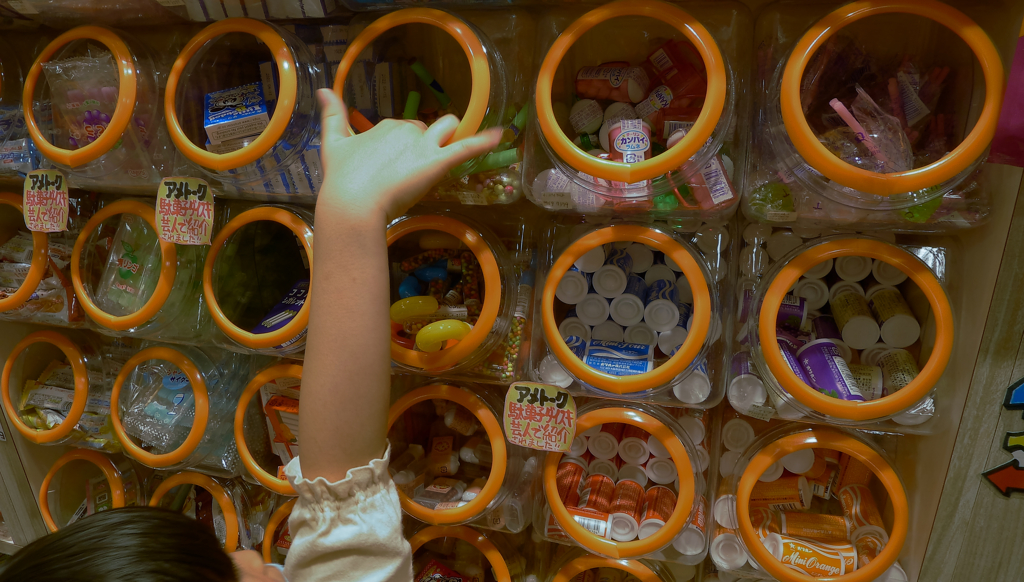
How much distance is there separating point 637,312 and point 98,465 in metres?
1.55

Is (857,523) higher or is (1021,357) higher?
(1021,357)

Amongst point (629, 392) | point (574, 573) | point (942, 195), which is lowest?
point (574, 573)

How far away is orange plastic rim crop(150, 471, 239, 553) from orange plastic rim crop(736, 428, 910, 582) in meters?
1.20

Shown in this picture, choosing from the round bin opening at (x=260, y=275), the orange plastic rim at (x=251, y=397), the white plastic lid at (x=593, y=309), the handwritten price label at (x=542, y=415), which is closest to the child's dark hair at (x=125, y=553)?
the orange plastic rim at (x=251, y=397)

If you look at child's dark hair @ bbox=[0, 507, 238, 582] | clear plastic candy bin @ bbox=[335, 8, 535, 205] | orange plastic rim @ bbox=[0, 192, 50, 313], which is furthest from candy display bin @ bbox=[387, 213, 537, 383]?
orange plastic rim @ bbox=[0, 192, 50, 313]

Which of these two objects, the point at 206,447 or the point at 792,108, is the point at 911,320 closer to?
the point at 792,108

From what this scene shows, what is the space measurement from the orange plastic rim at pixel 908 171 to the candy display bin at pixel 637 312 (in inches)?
9.6

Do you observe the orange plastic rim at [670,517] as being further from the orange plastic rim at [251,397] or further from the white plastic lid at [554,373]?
the orange plastic rim at [251,397]

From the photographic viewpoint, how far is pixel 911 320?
94 cm

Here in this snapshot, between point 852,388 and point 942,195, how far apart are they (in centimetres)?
32

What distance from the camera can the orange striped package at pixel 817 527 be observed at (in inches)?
42.3

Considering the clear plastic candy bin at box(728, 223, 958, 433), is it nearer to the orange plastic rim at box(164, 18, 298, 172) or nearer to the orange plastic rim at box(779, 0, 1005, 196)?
the orange plastic rim at box(779, 0, 1005, 196)

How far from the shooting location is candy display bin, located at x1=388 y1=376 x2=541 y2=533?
1112 mm

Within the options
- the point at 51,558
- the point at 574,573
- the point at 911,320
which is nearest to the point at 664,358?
the point at 911,320
